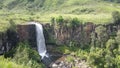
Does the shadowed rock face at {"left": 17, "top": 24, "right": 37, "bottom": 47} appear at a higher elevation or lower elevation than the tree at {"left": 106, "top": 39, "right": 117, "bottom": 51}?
higher

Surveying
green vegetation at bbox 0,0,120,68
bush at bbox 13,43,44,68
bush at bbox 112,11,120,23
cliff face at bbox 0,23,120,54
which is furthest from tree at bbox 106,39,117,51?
bush at bbox 13,43,44,68

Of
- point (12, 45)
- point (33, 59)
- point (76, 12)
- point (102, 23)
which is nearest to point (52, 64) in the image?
point (33, 59)

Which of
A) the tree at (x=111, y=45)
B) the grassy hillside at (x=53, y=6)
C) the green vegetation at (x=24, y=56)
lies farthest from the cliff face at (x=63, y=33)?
the grassy hillside at (x=53, y=6)

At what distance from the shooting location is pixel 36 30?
93.1 metres

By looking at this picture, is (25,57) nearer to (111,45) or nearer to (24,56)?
(24,56)

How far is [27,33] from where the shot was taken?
300 feet

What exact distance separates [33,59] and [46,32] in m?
18.1

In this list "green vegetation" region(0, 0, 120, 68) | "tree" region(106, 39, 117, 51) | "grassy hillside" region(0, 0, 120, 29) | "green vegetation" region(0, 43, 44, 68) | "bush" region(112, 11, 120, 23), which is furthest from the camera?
"grassy hillside" region(0, 0, 120, 29)

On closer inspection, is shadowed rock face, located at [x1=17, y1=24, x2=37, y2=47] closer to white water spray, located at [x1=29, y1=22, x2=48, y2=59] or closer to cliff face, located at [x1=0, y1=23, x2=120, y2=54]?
cliff face, located at [x1=0, y1=23, x2=120, y2=54]

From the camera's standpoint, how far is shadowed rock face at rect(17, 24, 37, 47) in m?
90.2

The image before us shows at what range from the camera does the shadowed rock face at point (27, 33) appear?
296 feet

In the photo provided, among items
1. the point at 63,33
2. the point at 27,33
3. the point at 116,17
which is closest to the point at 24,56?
the point at 27,33

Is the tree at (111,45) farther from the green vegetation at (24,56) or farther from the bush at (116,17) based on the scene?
the green vegetation at (24,56)

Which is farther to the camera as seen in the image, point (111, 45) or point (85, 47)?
point (85, 47)
